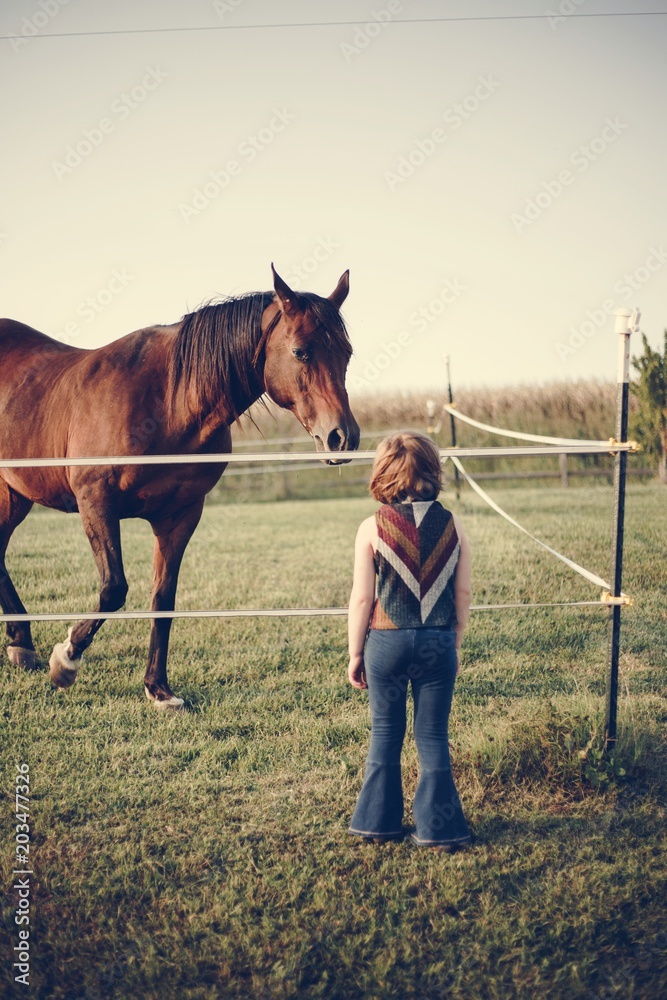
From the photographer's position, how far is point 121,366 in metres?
4.00

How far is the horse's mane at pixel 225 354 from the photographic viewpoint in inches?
149

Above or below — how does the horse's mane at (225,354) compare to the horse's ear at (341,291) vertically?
below

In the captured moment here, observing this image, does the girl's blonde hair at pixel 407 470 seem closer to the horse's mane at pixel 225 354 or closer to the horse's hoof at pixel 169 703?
the horse's mane at pixel 225 354

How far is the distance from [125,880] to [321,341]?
7.71ft

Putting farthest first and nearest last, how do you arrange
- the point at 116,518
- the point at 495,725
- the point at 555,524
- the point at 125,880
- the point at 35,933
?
the point at 555,524
the point at 116,518
the point at 495,725
the point at 125,880
the point at 35,933

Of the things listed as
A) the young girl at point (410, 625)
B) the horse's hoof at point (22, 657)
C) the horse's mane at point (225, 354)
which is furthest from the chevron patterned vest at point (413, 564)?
the horse's hoof at point (22, 657)

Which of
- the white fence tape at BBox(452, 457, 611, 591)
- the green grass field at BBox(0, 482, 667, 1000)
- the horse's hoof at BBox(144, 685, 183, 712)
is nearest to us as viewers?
the green grass field at BBox(0, 482, 667, 1000)

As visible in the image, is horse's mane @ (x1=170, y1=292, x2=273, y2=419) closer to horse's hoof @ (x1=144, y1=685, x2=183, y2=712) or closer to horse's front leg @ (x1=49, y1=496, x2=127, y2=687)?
horse's front leg @ (x1=49, y1=496, x2=127, y2=687)

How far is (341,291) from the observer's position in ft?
12.4

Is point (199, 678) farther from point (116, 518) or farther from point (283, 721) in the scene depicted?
A: point (116, 518)

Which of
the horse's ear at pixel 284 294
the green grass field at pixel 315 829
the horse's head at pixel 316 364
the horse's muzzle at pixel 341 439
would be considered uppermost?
the horse's ear at pixel 284 294

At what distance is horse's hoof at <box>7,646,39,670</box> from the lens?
4.67m

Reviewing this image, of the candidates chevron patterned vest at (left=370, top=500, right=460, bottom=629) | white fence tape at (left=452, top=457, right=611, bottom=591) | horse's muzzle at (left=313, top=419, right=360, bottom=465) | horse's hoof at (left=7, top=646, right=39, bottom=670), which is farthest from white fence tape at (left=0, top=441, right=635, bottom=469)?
horse's hoof at (left=7, top=646, right=39, bottom=670)

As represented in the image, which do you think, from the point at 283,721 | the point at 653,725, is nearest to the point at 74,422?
the point at 283,721
